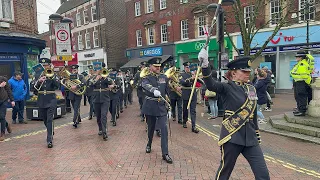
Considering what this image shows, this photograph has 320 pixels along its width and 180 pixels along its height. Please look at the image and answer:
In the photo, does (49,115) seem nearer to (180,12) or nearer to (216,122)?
(216,122)

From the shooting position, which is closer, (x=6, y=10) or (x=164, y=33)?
(x=6, y=10)

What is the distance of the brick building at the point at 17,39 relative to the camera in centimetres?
1297

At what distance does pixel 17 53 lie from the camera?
535 inches

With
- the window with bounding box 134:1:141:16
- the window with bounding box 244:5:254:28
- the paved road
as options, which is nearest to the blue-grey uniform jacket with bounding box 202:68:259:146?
the paved road

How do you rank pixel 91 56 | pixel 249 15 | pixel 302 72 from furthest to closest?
pixel 91 56, pixel 249 15, pixel 302 72

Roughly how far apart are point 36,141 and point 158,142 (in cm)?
333

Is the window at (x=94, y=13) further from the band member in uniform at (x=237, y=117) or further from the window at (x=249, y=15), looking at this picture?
the band member in uniform at (x=237, y=117)

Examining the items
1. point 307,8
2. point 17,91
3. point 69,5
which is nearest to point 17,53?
point 17,91

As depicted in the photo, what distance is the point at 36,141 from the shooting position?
7328mm

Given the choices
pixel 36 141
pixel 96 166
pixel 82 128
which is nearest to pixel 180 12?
pixel 82 128

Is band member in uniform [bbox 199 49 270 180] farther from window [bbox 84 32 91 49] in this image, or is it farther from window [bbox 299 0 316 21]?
window [bbox 84 32 91 49]

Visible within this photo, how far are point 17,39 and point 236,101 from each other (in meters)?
Answer: 12.7

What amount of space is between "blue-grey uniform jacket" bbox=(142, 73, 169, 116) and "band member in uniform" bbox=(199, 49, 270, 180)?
2.22 m

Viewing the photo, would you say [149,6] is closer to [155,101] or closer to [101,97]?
[101,97]
